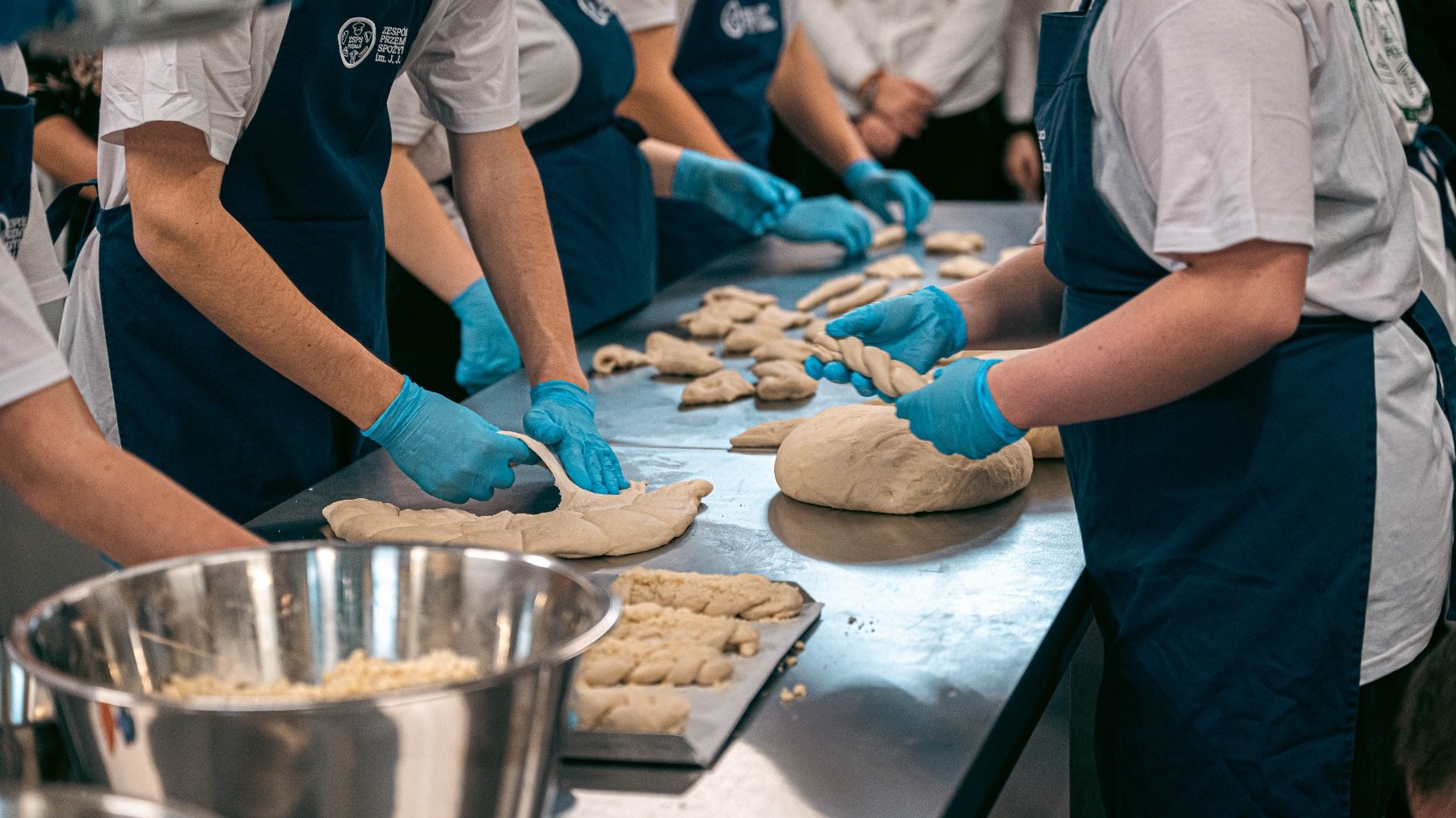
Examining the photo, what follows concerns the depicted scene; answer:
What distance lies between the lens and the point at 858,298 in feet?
10.1

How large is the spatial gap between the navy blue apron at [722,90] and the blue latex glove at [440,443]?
2193mm

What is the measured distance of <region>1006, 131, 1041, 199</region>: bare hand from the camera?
5535mm

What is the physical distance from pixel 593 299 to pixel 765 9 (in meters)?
1.62

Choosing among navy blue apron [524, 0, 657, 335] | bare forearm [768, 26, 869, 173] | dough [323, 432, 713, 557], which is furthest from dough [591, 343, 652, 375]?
bare forearm [768, 26, 869, 173]

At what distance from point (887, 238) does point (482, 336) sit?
5.23 feet

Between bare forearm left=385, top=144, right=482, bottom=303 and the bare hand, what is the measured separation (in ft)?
11.3

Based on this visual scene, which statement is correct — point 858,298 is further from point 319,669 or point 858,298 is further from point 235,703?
point 235,703

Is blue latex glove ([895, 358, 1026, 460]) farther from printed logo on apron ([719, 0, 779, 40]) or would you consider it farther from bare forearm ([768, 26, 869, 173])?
bare forearm ([768, 26, 869, 173])

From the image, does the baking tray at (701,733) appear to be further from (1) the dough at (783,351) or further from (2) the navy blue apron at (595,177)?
(2) the navy blue apron at (595,177)

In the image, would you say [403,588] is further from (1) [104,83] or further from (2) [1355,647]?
(2) [1355,647]

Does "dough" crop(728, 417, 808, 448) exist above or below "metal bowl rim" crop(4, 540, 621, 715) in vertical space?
below

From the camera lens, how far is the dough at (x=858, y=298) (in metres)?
3.06

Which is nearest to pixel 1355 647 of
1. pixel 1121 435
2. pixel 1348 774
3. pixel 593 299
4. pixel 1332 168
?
pixel 1348 774

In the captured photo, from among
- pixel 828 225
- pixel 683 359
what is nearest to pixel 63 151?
pixel 683 359
